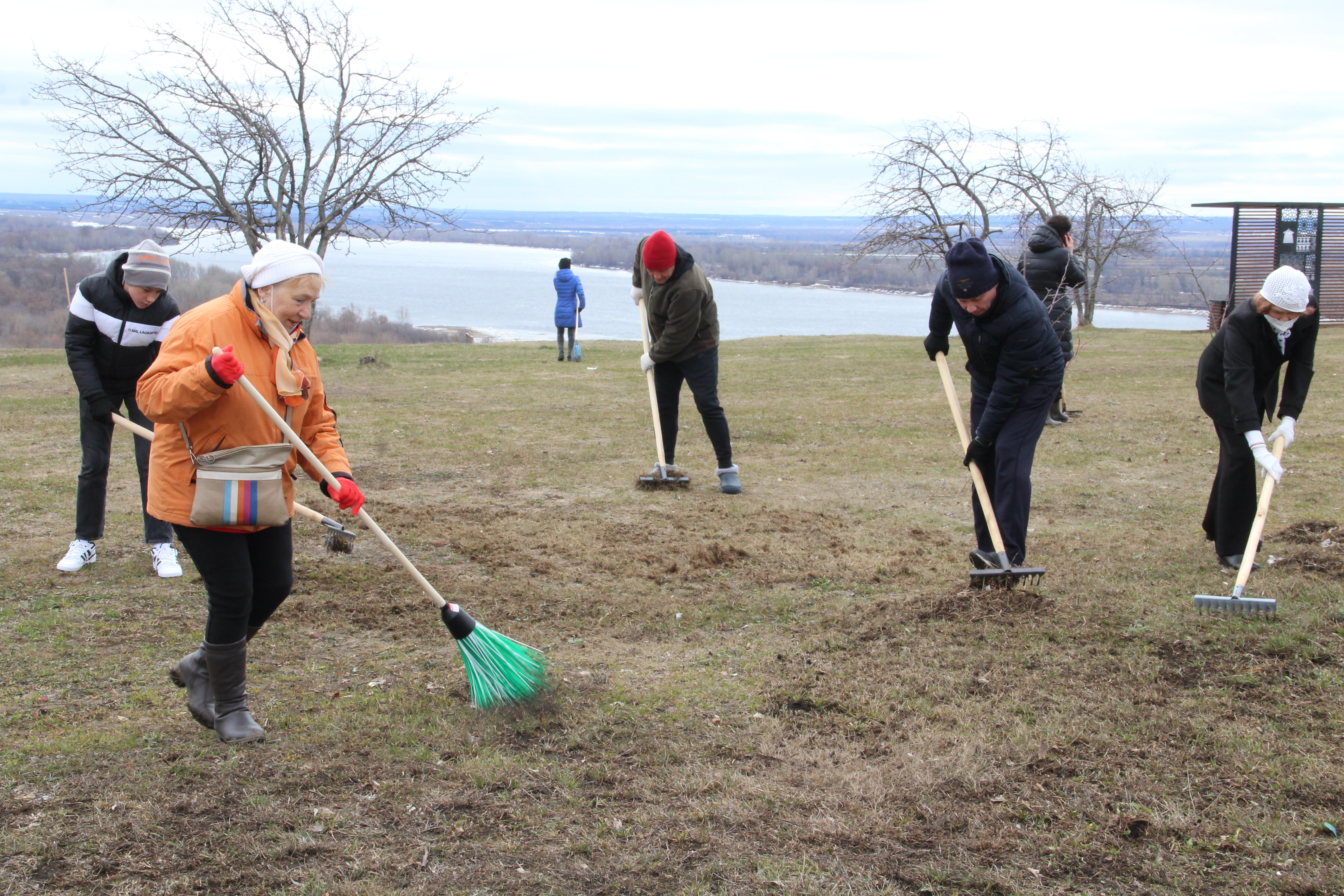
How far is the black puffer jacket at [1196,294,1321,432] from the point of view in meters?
5.22

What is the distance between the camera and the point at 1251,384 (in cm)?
523

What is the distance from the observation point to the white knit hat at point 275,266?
3.24 m

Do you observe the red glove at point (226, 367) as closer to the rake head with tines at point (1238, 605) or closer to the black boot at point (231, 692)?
the black boot at point (231, 692)

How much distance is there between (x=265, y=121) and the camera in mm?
15906

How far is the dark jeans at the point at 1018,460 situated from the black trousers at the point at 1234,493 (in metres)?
1.11

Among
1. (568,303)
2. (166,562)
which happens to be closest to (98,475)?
(166,562)

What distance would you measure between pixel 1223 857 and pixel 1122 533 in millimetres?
3743

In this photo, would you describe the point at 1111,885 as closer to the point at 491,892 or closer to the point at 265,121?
the point at 491,892

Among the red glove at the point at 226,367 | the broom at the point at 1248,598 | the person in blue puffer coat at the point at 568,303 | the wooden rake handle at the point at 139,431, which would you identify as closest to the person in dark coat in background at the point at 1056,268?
the broom at the point at 1248,598

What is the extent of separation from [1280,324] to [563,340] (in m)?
14.2

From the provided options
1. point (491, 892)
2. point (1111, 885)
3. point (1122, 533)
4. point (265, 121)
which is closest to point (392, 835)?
point (491, 892)

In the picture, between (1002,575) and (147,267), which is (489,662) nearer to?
(1002,575)

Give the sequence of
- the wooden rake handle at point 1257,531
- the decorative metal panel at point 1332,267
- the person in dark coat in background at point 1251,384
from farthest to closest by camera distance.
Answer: the decorative metal panel at point 1332,267 → the person in dark coat in background at point 1251,384 → the wooden rake handle at point 1257,531

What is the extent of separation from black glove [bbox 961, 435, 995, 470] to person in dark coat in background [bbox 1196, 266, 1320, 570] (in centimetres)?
130
